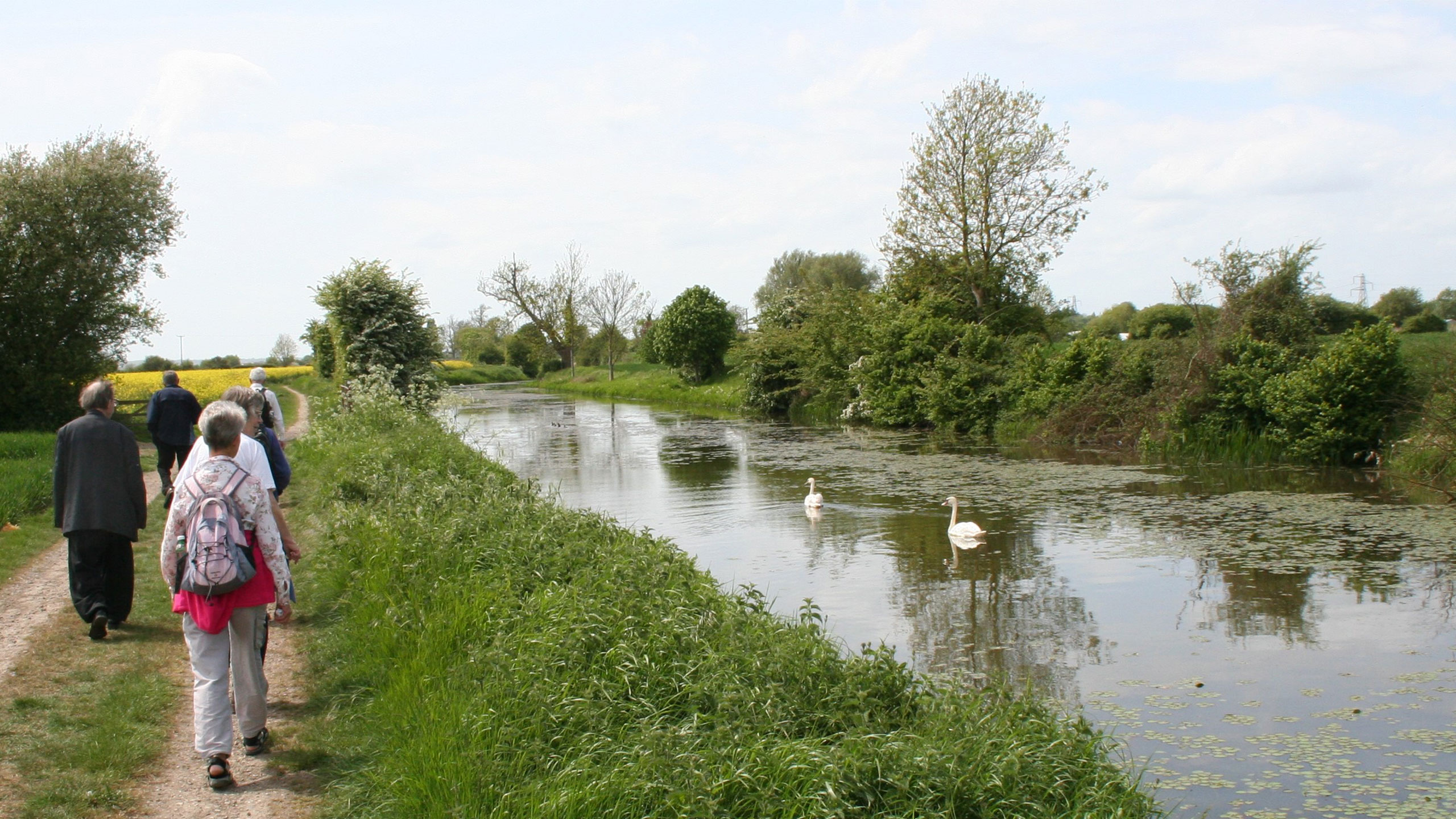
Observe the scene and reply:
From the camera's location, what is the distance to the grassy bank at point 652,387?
46031 mm

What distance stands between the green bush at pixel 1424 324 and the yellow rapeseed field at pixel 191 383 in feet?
111

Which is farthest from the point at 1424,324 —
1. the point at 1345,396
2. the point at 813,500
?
the point at 813,500

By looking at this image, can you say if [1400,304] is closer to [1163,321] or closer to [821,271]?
[1163,321]

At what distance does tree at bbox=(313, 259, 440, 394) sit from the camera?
2227cm

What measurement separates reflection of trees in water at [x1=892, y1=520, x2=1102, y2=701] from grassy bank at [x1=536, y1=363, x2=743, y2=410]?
1185 inches

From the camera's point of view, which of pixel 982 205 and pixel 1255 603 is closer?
pixel 1255 603

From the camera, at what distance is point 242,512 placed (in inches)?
195

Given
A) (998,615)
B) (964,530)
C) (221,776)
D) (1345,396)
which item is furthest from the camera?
(1345,396)

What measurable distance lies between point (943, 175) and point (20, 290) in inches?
983

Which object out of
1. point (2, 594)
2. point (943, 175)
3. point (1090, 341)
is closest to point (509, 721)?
point (2, 594)

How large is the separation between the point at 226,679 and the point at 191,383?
41440 mm

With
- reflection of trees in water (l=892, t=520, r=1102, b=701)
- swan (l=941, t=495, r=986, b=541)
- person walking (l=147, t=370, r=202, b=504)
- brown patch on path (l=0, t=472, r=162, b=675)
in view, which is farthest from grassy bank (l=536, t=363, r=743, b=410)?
brown patch on path (l=0, t=472, r=162, b=675)

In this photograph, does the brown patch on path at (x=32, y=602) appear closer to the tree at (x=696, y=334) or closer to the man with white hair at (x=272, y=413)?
the man with white hair at (x=272, y=413)

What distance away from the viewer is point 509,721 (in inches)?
184
